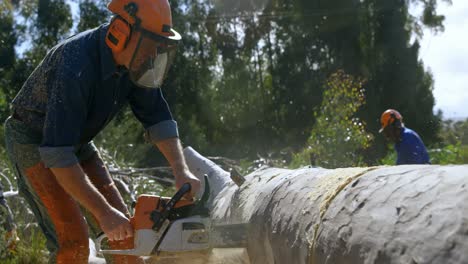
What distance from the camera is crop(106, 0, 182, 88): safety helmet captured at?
2.79 metres

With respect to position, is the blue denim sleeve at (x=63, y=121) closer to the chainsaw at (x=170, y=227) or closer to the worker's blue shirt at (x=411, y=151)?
the chainsaw at (x=170, y=227)

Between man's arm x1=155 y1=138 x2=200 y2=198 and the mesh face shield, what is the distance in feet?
1.22

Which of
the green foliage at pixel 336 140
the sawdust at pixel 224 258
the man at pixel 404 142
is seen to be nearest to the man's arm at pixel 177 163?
the sawdust at pixel 224 258

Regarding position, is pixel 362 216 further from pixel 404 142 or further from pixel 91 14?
pixel 91 14

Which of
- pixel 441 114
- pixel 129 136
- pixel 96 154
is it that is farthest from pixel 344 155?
pixel 441 114

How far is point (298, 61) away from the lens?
25906 millimetres

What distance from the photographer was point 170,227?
2691 mm

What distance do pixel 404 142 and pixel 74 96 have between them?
5.64 meters

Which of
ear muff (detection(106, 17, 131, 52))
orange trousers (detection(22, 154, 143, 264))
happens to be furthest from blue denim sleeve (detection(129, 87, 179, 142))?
Result: orange trousers (detection(22, 154, 143, 264))

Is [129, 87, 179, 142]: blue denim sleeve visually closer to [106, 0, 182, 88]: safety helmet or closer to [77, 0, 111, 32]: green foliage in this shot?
[106, 0, 182, 88]: safety helmet

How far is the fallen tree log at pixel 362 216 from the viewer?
187 centimetres

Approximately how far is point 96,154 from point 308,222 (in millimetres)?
1335

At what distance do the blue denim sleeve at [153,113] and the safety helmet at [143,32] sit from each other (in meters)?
0.33

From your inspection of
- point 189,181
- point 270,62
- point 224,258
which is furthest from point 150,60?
point 270,62
